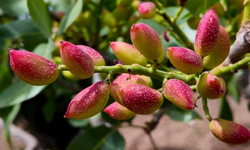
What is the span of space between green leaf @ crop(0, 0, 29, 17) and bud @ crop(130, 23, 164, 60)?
2.00 ft

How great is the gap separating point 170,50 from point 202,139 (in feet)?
6.79

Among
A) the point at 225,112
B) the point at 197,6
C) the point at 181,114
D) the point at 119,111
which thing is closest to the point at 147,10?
the point at 197,6

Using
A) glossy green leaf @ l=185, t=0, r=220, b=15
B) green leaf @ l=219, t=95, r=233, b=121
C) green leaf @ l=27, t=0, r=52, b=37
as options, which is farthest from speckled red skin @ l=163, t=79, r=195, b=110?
green leaf @ l=219, t=95, r=233, b=121

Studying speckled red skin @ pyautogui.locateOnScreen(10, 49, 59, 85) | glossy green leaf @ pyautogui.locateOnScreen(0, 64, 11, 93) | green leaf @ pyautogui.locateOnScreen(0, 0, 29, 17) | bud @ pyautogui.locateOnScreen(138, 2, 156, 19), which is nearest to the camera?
speckled red skin @ pyautogui.locateOnScreen(10, 49, 59, 85)

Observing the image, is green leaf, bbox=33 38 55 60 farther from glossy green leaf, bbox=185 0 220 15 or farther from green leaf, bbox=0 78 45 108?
glossy green leaf, bbox=185 0 220 15

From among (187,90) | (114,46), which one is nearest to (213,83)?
(187,90)

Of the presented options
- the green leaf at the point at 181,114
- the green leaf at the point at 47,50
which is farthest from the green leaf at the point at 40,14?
the green leaf at the point at 181,114

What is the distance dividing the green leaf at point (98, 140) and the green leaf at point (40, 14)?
335 millimetres

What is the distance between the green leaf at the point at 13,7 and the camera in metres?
0.79

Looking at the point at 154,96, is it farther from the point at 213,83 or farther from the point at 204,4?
the point at 204,4

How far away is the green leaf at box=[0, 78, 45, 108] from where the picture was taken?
53 cm

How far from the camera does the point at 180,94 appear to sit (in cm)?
32

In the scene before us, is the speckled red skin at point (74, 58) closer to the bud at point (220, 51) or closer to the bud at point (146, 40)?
the bud at point (146, 40)

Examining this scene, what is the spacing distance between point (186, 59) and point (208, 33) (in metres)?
0.05
